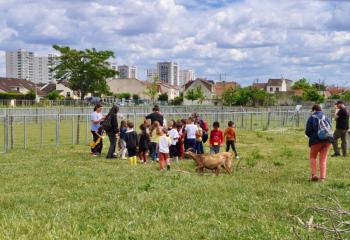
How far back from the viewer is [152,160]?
18281mm

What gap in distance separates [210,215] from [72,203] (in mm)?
2645

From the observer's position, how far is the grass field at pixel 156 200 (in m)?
7.95

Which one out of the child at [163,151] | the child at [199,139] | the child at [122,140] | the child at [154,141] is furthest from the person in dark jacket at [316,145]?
the child at [122,140]

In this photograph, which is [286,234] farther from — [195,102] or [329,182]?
[195,102]

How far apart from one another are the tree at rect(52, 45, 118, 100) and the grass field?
77.1m

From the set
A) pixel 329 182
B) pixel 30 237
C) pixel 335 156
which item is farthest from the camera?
pixel 335 156

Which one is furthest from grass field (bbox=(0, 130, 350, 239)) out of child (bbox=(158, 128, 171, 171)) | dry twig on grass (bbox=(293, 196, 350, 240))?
dry twig on grass (bbox=(293, 196, 350, 240))

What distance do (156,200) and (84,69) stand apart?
277 ft

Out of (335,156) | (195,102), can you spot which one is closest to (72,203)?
(335,156)

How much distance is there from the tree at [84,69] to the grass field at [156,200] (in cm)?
7710

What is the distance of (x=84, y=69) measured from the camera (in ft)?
304

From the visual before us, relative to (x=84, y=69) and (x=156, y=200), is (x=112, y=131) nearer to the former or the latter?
(x=156, y=200)

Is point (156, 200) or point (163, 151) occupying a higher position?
point (163, 151)

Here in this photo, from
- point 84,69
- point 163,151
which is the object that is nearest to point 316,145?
point 163,151
